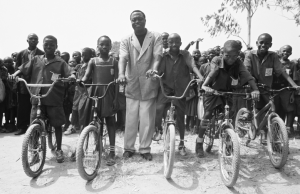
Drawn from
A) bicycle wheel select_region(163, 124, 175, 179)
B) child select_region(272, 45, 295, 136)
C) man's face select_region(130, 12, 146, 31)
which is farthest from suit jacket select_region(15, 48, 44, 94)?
child select_region(272, 45, 295, 136)

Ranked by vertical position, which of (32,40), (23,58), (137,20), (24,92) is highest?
(137,20)

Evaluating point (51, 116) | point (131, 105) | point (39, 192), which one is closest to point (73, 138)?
point (51, 116)

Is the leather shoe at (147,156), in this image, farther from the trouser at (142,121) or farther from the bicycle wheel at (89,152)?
the bicycle wheel at (89,152)

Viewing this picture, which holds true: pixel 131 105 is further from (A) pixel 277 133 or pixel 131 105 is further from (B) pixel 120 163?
(A) pixel 277 133

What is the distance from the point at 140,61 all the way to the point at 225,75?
1.45 m

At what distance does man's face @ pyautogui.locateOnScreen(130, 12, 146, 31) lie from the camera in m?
4.43

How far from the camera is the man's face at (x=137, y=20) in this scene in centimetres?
443

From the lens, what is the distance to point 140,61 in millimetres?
4570

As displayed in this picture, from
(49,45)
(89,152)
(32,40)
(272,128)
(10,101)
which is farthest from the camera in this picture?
(10,101)

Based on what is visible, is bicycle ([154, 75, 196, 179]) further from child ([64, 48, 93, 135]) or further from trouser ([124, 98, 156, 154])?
child ([64, 48, 93, 135])

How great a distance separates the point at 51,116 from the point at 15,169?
1.03m

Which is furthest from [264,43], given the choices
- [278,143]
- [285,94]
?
[285,94]

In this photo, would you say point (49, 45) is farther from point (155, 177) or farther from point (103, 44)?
point (155, 177)

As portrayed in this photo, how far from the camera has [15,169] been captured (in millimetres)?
4348
